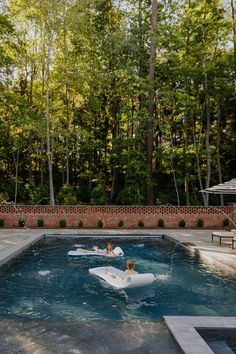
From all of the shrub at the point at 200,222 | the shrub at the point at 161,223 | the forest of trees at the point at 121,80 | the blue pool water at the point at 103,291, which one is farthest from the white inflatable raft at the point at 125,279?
the forest of trees at the point at 121,80

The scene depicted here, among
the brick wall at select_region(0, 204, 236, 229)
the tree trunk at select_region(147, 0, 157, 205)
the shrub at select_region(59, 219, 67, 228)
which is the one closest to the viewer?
the shrub at select_region(59, 219, 67, 228)

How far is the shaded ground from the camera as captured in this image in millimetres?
4500

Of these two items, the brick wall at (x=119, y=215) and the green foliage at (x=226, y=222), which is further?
the brick wall at (x=119, y=215)

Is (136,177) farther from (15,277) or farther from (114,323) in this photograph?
(114,323)

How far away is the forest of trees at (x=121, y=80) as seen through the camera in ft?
69.3

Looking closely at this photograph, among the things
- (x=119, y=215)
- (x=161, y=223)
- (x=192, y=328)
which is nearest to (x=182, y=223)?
(x=161, y=223)

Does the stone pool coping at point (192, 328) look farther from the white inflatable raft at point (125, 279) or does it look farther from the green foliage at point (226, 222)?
the green foliage at point (226, 222)

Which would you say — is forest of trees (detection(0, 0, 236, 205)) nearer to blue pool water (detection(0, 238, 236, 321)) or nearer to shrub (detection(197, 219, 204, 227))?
shrub (detection(197, 219, 204, 227))

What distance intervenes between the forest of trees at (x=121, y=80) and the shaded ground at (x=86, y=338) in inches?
606

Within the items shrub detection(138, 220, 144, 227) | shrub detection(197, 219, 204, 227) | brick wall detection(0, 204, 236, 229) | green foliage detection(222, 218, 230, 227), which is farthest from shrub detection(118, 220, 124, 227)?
green foliage detection(222, 218, 230, 227)

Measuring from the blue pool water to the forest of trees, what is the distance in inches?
365

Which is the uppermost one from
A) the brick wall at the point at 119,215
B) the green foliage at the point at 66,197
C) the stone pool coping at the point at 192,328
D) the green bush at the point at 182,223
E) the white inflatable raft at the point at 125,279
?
the green foliage at the point at 66,197

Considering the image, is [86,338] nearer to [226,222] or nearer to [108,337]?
[108,337]

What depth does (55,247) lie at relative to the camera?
47.8 ft
